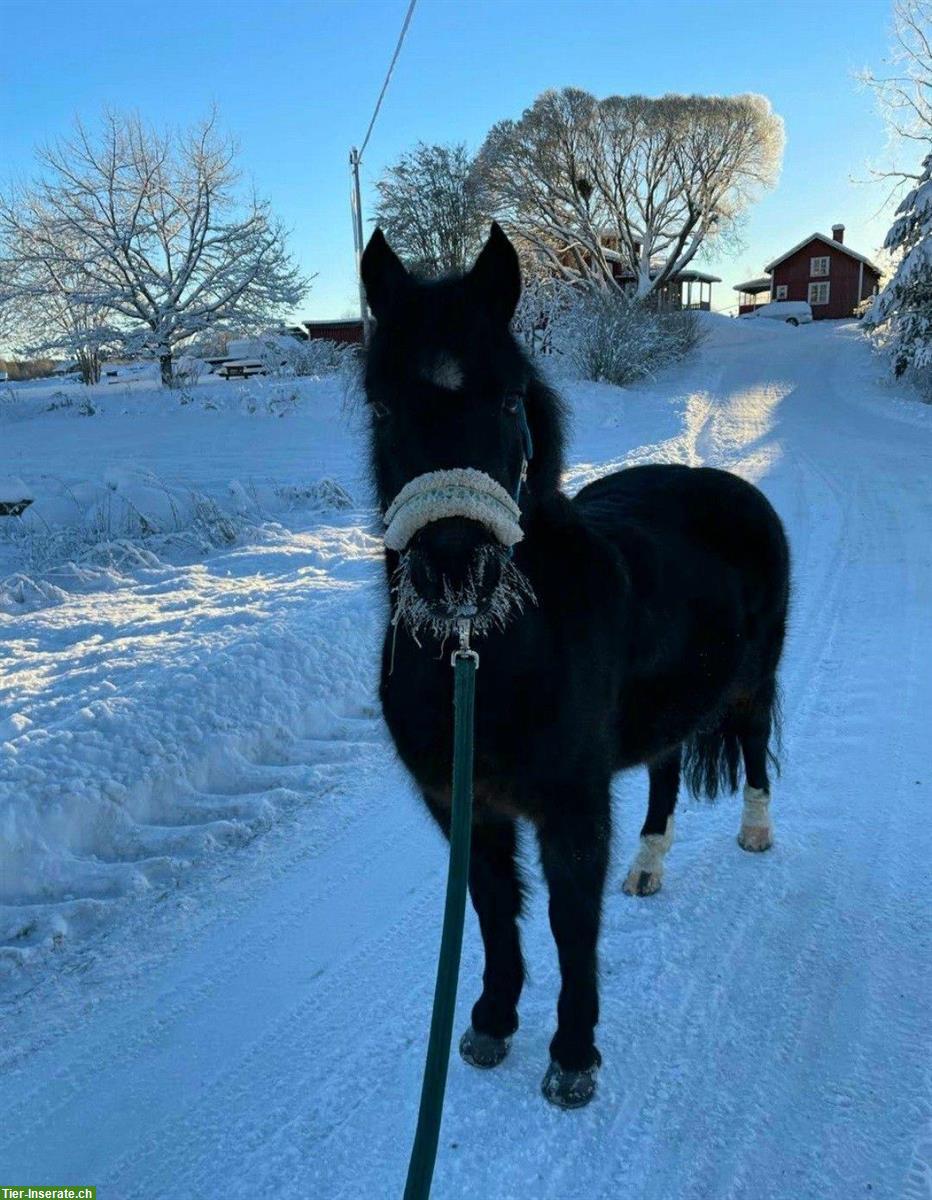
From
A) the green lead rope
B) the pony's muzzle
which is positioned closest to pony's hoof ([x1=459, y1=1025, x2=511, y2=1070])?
the green lead rope

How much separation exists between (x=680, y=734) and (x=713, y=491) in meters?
1.08

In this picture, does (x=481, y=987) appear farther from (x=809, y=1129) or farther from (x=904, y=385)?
(x=904, y=385)

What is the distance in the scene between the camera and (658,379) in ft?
86.6

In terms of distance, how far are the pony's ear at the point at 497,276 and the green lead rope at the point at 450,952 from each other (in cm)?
82

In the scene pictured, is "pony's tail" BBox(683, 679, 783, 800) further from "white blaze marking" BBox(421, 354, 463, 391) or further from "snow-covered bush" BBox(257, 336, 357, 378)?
"snow-covered bush" BBox(257, 336, 357, 378)

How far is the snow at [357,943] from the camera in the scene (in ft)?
6.85

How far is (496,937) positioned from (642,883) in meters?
0.91

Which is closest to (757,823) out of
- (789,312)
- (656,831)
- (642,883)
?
(656,831)

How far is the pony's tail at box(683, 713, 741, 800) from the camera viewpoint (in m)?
3.55

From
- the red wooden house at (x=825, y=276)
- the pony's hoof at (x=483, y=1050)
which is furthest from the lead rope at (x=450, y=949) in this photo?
the red wooden house at (x=825, y=276)

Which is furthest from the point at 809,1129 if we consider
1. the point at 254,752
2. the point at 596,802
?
the point at 254,752

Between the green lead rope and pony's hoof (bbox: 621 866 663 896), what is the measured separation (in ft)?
5.35

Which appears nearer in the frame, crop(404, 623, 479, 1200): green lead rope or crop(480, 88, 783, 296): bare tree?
crop(404, 623, 479, 1200): green lead rope

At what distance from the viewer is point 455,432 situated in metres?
1.79
